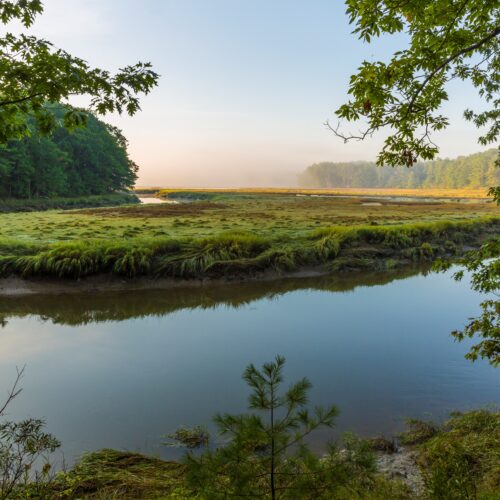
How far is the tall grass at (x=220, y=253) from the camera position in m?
16.0

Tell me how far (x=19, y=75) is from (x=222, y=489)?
5995 mm

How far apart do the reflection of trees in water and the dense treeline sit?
98.9ft

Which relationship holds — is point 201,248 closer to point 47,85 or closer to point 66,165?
point 47,85

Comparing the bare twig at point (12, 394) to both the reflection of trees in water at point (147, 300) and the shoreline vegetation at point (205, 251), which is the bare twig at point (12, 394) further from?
the shoreline vegetation at point (205, 251)

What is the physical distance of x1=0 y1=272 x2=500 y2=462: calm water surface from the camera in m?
6.81

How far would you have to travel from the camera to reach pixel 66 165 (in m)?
71.6

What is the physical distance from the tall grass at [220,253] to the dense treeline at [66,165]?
27.4 meters

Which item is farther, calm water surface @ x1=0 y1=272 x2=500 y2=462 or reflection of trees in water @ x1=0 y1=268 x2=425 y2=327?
reflection of trees in water @ x1=0 y1=268 x2=425 y2=327

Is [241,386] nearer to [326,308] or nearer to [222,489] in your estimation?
[222,489]

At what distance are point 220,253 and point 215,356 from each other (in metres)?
9.34

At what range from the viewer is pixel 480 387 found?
25.2 feet

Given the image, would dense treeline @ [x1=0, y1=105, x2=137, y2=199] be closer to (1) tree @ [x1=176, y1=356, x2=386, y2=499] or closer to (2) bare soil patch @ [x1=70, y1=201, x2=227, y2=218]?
(2) bare soil patch @ [x1=70, y1=201, x2=227, y2=218]

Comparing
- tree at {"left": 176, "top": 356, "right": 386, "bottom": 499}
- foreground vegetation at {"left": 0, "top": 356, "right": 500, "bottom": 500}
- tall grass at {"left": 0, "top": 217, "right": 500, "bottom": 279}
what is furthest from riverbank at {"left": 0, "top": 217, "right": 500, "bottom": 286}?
tree at {"left": 176, "top": 356, "right": 386, "bottom": 499}

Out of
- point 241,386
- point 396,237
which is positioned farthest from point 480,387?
point 396,237
